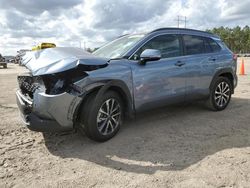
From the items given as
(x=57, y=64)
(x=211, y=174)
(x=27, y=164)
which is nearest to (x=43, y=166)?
(x=27, y=164)

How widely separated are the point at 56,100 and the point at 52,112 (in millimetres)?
180

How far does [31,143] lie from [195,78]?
3249 millimetres

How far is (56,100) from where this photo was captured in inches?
159

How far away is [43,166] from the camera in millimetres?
3811

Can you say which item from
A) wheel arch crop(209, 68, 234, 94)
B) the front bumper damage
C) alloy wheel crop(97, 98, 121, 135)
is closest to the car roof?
wheel arch crop(209, 68, 234, 94)

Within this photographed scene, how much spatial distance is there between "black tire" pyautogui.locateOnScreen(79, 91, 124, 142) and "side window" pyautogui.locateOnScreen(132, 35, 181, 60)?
973 millimetres

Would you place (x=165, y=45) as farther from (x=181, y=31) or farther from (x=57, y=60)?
(x=57, y=60)

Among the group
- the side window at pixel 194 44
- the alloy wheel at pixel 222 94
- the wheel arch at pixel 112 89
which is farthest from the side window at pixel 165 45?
the alloy wheel at pixel 222 94

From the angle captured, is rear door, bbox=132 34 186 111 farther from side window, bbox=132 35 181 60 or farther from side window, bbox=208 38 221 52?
side window, bbox=208 38 221 52

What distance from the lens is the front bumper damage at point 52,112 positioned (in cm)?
407

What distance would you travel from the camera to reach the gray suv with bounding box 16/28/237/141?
4.15 meters

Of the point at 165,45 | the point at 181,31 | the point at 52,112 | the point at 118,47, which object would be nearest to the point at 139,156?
the point at 52,112

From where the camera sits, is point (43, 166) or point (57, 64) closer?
point (43, 166)

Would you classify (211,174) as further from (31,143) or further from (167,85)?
(31,143)
